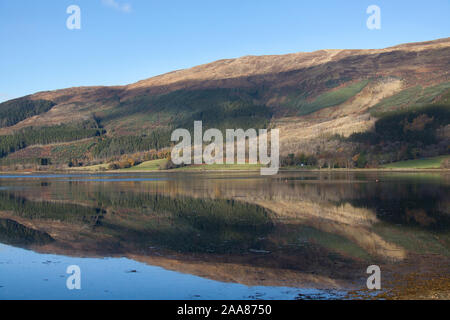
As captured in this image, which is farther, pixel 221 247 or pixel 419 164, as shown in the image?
pixel 419 164

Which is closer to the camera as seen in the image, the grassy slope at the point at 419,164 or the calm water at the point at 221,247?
the calm water at the point at 221,247

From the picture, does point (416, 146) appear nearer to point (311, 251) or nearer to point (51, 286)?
point (311, 251)

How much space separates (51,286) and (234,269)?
7.25 metres

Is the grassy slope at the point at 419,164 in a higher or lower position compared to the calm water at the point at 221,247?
higher

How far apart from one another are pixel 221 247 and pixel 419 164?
388ft

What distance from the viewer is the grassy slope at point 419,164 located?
125600 mm

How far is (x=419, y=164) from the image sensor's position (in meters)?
130

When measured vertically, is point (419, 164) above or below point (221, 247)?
above

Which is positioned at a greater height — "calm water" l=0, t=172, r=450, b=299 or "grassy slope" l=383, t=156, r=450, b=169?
"grassy slope" l=383, t=156, r=450, b=169

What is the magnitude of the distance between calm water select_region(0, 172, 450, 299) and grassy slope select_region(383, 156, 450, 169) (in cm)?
8751

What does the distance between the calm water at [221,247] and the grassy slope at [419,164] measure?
87507 mm

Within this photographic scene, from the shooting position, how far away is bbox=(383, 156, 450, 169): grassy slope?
412 feet

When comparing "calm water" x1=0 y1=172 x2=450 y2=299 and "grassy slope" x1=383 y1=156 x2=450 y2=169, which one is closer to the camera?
"calm water" x1=0 y1=172 x2=450 y2=299
